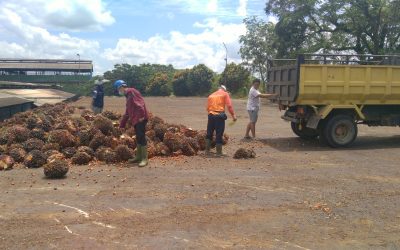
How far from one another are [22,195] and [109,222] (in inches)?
82.4

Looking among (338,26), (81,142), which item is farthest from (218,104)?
(338,26)

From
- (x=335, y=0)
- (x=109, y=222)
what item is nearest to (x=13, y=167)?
(x=109, y=222)

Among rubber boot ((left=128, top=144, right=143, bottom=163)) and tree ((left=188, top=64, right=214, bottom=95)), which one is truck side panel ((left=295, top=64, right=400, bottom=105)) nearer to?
rubber boot ((left=128, top=144, right=143, bottom=163))

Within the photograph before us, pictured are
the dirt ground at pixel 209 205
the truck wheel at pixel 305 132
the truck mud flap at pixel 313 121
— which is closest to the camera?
the dirt ground at pixel 209 205

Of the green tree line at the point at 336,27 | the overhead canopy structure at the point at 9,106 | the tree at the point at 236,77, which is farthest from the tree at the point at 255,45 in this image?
the overhead canopy structure at the point at 9,106

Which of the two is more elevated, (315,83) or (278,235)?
(315,83)

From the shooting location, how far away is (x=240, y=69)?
57.6 m

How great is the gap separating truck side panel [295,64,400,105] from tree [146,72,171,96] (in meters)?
53.0

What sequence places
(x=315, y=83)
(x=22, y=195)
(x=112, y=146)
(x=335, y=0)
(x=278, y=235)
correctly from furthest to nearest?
(x=335, y=0) < (x=315, y=83) < (x=112, y=146) < (x=22, y=195) < (x=278, y=235)

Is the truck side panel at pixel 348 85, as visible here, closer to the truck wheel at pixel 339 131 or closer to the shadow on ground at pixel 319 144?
the truck wheel at pixel 339 131

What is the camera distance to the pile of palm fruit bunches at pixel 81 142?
9523mm

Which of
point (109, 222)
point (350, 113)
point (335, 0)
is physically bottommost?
point (109, 222)

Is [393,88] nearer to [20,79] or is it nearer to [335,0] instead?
[335,0]

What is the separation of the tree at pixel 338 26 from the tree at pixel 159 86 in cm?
3097
